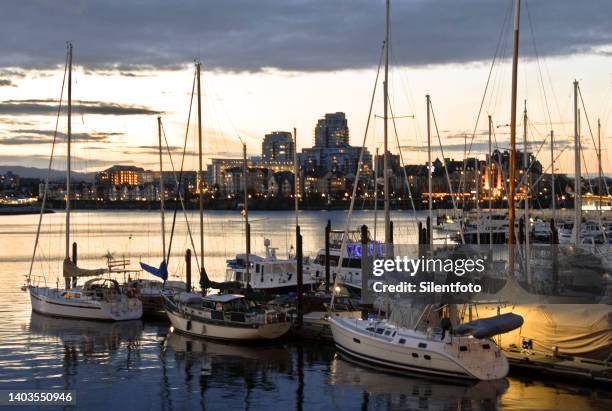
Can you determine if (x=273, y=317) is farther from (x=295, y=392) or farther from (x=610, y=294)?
(x=610, y=294)

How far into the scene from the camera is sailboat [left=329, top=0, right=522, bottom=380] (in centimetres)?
2206

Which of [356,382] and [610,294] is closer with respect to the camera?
[356,382]

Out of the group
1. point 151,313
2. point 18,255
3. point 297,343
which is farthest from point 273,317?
point 18,255

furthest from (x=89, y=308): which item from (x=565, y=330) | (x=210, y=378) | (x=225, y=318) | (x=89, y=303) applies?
(x=565, y=330)

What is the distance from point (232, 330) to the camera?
94.3 ft

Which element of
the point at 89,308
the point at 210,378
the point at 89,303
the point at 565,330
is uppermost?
the point at 565,330

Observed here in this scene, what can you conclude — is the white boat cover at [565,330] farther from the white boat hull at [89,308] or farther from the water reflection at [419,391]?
the white boat hull at [89,308]

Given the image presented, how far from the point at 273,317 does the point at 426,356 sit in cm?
730

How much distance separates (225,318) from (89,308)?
871 cm

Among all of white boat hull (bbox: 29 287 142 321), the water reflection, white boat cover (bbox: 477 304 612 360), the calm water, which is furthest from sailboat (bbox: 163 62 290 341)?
white boat cover (bbox: 477 304 612 360)

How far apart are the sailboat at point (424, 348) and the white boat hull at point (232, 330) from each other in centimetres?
310

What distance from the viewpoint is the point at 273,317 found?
2842cm

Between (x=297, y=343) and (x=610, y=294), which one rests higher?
(x=610, y=294)

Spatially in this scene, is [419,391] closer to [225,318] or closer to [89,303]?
[225,318]
